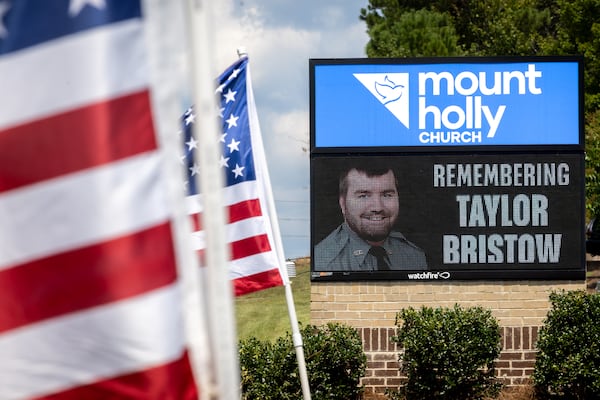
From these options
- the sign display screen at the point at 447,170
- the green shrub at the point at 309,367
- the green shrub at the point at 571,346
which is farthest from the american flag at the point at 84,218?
the green shrub at the point at 571,346

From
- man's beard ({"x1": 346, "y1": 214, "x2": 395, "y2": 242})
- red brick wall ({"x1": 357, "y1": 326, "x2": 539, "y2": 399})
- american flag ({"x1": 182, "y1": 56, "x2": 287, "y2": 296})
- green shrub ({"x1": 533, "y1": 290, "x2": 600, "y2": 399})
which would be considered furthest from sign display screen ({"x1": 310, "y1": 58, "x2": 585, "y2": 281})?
american flag ({"x1": 182, "y1": 56, "x2": 287, "y2": 296})

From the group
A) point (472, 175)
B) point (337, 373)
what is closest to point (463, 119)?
point (472, 175)

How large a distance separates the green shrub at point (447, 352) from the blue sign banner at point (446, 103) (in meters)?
1.90

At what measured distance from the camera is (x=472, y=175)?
12531 millimetres

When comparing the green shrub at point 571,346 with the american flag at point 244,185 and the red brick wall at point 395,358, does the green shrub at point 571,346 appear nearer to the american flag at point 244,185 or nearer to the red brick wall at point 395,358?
the red brick wall at point 395,358

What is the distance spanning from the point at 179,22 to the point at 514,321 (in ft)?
34.0

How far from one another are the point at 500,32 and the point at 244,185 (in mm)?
27396

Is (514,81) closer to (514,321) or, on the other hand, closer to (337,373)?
(514,321)

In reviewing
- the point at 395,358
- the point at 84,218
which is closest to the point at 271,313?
the point at 395,358

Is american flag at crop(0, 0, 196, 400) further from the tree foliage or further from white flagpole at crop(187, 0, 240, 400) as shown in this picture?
the tree foliage

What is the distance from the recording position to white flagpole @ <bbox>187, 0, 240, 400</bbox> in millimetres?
2951

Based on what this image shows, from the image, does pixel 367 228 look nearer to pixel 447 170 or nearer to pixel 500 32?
pixel 447 170

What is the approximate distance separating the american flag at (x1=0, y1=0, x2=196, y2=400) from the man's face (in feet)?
30.4

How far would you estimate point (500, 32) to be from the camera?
115 feet
